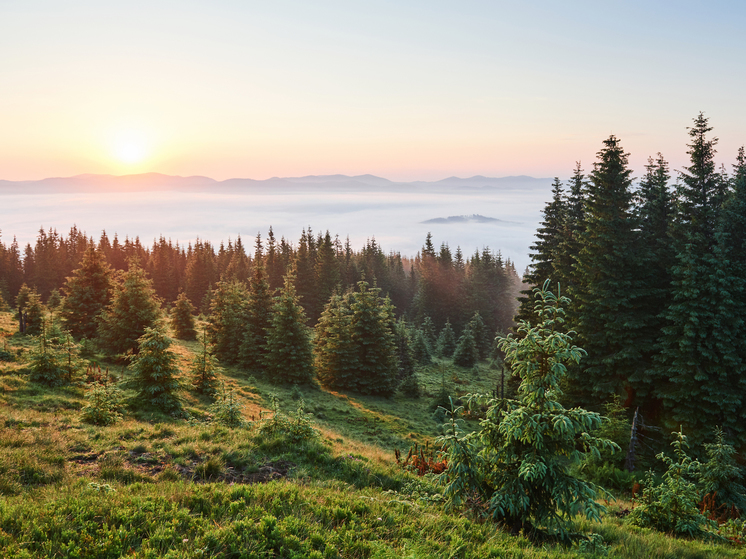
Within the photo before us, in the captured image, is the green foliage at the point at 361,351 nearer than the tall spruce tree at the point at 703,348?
No

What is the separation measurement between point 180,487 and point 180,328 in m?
43.4

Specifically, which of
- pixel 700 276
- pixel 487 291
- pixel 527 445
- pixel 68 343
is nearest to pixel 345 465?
pixel 527 445

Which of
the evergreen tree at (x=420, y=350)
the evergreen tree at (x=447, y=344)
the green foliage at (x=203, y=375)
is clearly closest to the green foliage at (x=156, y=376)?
the green foliage at (x=203, y=375)

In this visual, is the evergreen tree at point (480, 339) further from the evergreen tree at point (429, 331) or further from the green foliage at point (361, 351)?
the green foliage at point (361, 351)

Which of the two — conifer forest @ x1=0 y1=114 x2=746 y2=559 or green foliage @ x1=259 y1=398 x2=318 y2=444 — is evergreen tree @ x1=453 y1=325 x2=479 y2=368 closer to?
conifer forest @ x1=0 y1=114 x2=746 y2=559

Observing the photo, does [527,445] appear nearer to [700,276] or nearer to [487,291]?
[700,276]

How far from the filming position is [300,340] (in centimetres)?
3694

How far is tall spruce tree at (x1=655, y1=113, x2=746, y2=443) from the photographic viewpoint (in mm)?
21031

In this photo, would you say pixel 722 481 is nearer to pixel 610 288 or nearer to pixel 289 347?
pixel 610 288

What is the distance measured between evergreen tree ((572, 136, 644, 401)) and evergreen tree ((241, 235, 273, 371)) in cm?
2662

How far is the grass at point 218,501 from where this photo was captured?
654 centimetres


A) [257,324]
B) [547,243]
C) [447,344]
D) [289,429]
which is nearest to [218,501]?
[289,429]

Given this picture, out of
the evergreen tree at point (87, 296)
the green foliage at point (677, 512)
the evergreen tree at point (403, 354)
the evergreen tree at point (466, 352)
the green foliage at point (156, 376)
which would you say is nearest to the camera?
the green foliage at point (677, 512)

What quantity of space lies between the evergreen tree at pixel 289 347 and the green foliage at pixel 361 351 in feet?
9.17
